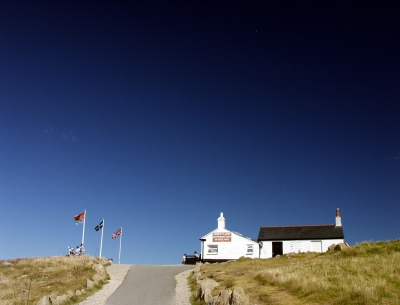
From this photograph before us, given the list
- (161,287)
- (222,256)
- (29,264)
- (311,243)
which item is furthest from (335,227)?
(29,264)

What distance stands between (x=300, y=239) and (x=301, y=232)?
174 centimetres

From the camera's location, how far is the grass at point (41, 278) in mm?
23578

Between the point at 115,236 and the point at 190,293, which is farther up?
the point at 115,236

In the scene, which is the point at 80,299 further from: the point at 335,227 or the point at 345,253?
the point at 335,227

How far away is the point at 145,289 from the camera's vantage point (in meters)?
27.0

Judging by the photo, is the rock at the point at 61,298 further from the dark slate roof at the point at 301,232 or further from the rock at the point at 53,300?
the dark slate roof at the point at 301,232

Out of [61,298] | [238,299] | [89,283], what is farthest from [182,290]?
[238,299]

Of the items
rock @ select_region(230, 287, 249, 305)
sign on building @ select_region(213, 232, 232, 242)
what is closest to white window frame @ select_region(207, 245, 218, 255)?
sign on building @ select_region(213, 232, 232, 242)

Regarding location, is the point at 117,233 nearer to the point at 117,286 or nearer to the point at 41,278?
the point at 41,278

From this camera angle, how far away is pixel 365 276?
19.1 metres

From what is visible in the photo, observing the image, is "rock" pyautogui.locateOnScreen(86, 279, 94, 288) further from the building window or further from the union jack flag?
the building window

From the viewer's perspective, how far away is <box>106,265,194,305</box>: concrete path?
75.1 feet

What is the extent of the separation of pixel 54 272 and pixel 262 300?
79.8 ft

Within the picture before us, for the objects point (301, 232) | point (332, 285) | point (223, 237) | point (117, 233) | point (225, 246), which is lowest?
point (332, 285)
